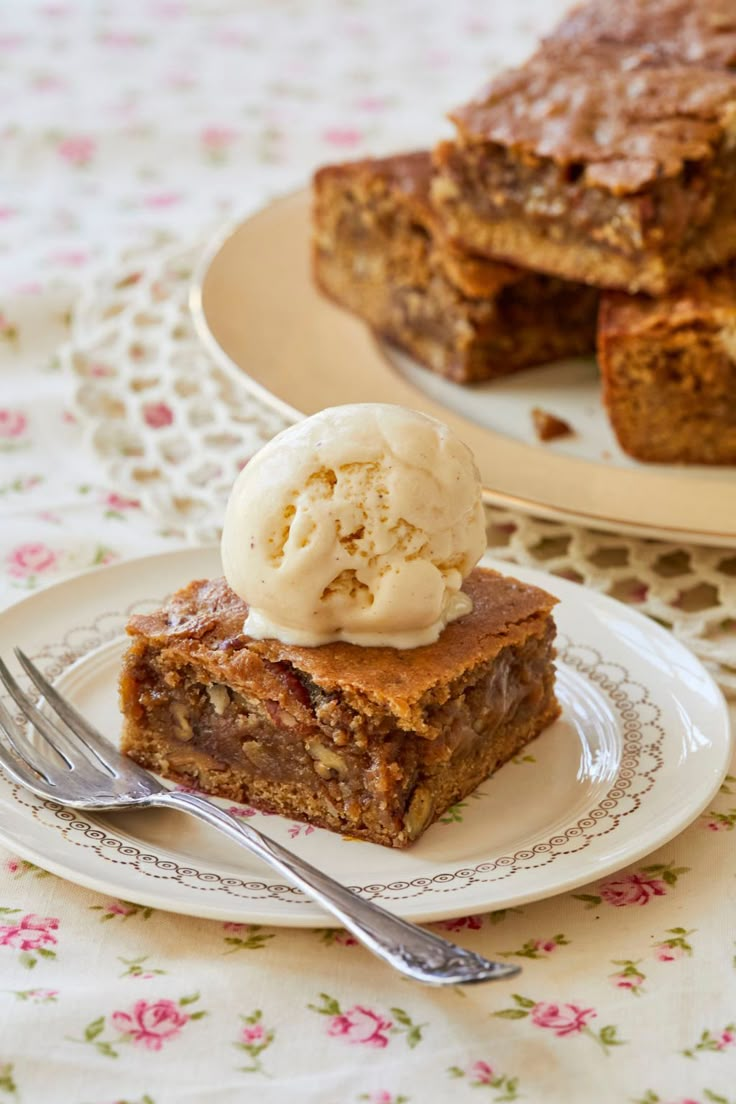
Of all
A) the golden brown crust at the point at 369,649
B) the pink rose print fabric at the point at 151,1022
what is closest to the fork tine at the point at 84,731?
the golden brown crust at the point at 369,649

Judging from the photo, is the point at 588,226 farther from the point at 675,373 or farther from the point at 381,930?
the point at 381,930

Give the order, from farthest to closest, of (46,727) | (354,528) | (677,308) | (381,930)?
(677,308) < (46,727) < (354,528) < (381,930)

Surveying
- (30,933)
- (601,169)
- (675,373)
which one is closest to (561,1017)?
(30,933)

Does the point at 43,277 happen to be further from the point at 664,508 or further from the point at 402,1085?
the point at 402,1085

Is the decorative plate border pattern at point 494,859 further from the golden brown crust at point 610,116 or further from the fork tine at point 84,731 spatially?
the golden brown crust at point 610,116

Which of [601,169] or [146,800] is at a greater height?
[601,169]
